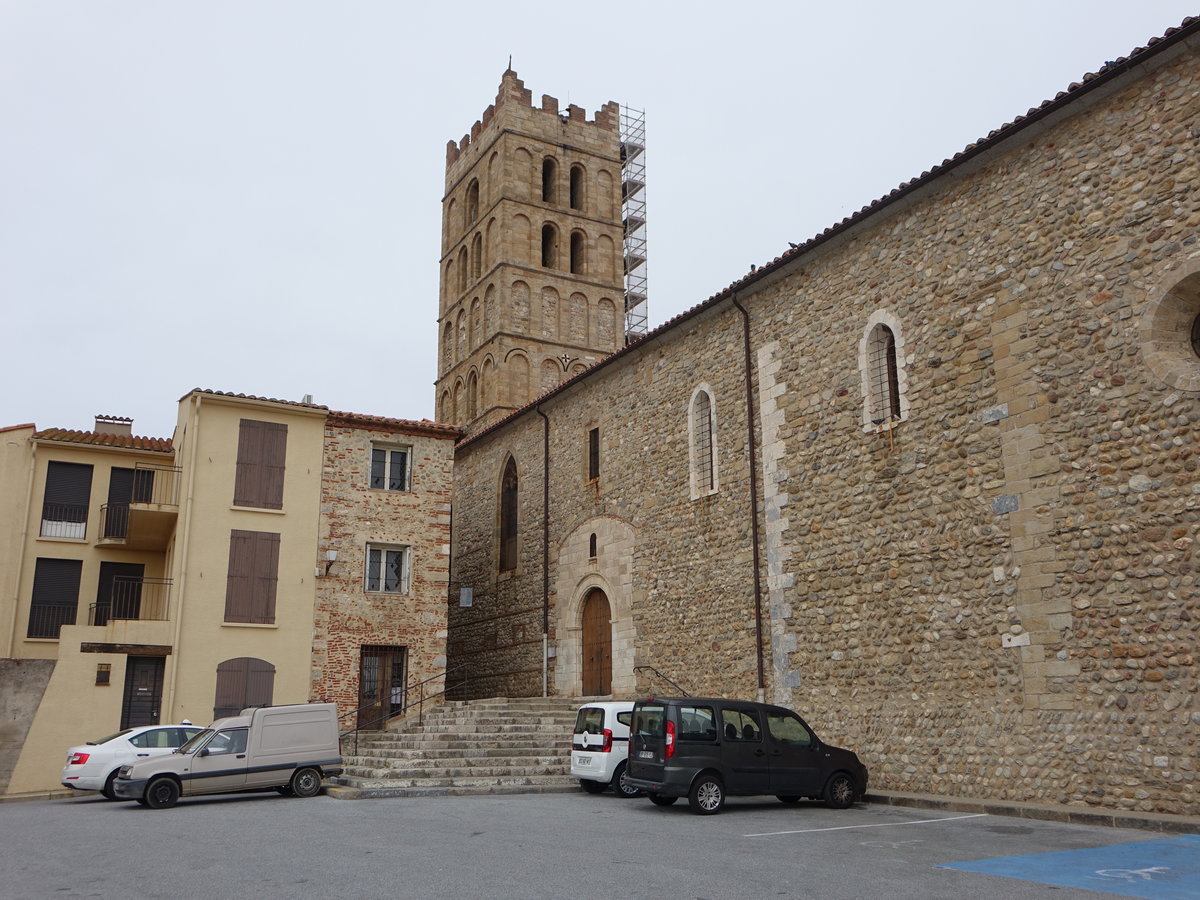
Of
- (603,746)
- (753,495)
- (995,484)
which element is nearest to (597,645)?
(753,495)

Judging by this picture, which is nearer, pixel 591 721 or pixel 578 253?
pixel 591 721

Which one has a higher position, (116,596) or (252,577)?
(252,577)

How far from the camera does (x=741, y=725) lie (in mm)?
12508

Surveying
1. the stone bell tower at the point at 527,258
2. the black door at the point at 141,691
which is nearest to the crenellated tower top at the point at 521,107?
the stone bell tower at the point at 527,258

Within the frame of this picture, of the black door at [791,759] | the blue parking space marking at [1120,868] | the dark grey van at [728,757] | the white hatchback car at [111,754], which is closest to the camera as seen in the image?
the blue parking space marking at [1120,868]

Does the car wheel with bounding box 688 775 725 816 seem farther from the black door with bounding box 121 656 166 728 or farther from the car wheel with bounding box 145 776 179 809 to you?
the black door with bounding box 121 656 166 728

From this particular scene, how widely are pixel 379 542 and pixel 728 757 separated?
1192 cm

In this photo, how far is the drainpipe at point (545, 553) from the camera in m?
22.8

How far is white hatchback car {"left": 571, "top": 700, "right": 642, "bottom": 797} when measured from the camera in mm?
14430

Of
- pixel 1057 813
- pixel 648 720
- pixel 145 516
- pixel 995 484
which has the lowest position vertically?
pixel 1057 813

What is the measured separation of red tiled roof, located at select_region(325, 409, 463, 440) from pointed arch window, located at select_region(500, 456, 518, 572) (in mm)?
3165

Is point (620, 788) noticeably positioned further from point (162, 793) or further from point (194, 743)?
point (162, 793)

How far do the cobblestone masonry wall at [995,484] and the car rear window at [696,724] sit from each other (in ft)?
10.3

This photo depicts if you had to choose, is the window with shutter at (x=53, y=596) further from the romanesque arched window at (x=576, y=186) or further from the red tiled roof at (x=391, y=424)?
the romanesque arched window at (x=576, y=186)
